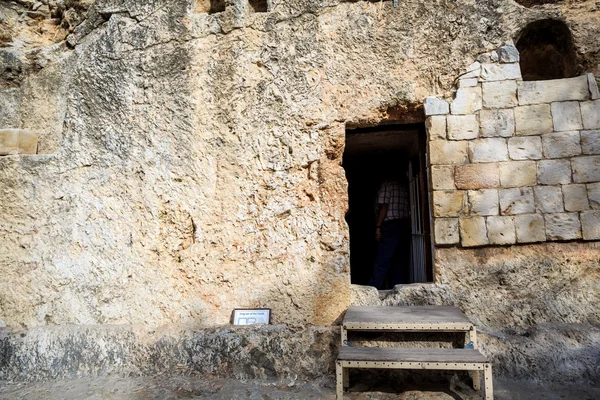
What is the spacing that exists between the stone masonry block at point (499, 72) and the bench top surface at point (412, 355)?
6.27 ft

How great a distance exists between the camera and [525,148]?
9.74ft

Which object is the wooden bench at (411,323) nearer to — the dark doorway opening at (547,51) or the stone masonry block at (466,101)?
the stone masonry block at (466,101)

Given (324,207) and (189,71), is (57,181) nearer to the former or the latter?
(189,71)

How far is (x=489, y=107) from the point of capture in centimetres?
305

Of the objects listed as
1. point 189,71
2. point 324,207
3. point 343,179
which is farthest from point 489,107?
point 189,71

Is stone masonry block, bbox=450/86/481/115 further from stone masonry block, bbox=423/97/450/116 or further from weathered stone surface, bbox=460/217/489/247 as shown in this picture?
weathered stone surface, bbox=460/217/489/247

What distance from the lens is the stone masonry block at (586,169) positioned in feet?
9.41

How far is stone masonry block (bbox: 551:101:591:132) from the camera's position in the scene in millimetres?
2934

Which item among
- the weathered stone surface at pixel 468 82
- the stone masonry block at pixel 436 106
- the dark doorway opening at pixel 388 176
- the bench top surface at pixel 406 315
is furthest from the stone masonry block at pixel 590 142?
the bench top surface at pixel 406 315

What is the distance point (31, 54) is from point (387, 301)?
12.3ft

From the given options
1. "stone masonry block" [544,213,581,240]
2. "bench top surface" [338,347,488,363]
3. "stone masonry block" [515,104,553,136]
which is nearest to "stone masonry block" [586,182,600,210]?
"stone masonry block" [544,213,581,240]

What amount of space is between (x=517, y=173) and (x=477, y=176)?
0.27 m

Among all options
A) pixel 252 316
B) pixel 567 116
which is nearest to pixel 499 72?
pixel 567 116

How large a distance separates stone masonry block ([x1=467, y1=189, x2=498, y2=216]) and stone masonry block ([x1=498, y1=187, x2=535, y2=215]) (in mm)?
44
